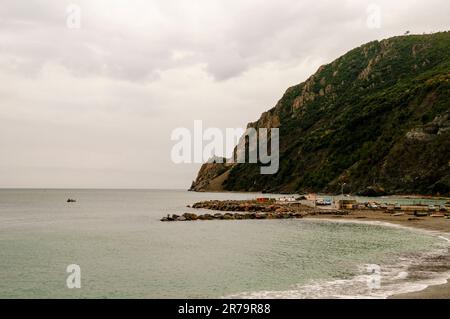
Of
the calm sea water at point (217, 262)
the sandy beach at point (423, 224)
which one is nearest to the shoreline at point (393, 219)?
the sandy beach at point (423, 224)

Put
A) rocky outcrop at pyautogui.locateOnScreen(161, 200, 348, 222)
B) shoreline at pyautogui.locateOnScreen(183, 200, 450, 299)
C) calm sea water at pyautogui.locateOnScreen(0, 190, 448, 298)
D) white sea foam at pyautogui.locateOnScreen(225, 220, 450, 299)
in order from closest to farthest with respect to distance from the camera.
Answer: shoreline at pyautogui.locateOnScreen(183, 200, 450, 299)
white sea foam at pyautogui.locateOnScreen(225, 220, 450, 299)
calm sea water at pyautogui.locateOnScreen(0, 190, 448, 298)
rocky outcrop at pyautogui.locateOnScreen(161, 200, 348, 222)

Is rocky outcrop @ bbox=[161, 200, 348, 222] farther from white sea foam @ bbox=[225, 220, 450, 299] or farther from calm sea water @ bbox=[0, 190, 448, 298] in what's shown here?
white sea foam @ bbox=[225, 220, 450, 299]

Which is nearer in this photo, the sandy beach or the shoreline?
the sandy beach

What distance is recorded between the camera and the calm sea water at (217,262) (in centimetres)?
2588

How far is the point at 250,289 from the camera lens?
25.8m

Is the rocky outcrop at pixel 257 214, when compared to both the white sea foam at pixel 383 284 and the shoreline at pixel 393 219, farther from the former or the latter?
the white sea foam at pixel 383 284

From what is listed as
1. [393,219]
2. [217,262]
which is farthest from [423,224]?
[217,262]

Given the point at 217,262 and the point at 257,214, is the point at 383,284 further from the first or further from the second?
the point at 257,214

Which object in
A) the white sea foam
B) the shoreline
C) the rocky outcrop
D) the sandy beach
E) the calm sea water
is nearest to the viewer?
the sandy beach

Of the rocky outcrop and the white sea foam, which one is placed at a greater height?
the white sea foam

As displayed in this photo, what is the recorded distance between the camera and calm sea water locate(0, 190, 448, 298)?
2588 centimetres

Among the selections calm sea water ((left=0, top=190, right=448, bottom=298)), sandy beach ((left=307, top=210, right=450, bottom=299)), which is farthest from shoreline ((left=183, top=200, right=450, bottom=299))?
calm sea water ((left=0, top=190, right=448, bottom=298))
